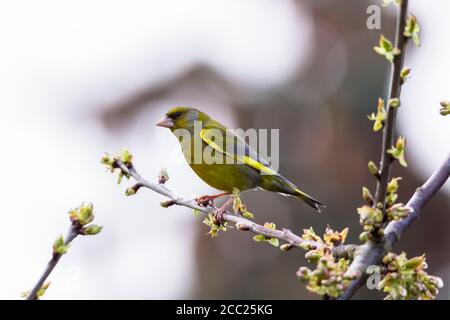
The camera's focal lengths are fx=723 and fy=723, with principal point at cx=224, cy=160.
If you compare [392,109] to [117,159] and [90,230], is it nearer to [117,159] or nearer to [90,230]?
[90,230]

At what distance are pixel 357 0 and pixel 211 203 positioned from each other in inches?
478

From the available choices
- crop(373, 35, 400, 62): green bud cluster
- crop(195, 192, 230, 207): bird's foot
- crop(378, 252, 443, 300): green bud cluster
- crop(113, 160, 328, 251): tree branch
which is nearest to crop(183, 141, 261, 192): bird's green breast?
crop(195, 192, 230, 207): bird's foot

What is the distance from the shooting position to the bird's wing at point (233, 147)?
652 centimetres

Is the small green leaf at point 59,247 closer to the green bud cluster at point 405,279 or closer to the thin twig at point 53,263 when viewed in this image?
the thin twig at point 53,263

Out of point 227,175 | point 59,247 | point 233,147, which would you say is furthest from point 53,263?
point 233,147

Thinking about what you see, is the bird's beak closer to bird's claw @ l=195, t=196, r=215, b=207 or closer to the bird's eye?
the bird's eye

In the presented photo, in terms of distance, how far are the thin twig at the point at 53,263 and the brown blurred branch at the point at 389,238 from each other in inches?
40.9

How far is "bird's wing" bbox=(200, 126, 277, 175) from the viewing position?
257 inches

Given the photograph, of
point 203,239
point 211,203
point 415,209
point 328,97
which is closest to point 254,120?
point 328,97

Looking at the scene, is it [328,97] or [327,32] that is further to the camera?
[327,32]

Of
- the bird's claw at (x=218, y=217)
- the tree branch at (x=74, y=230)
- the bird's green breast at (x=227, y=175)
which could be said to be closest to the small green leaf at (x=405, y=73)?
the tree branch at (x=74, y=230)

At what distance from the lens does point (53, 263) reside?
2.60m

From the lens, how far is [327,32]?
1716cm
